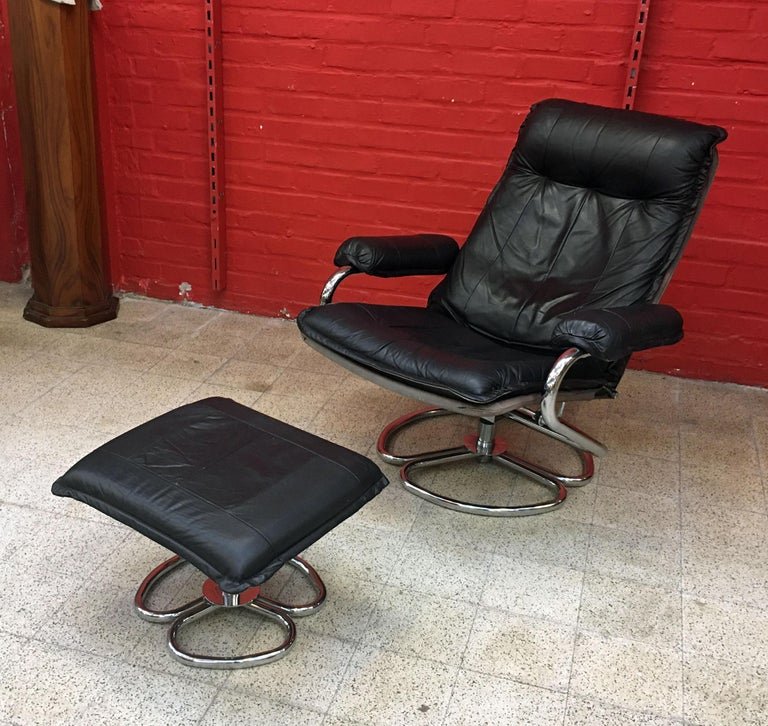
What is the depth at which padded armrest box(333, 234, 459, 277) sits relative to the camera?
2.50 metres

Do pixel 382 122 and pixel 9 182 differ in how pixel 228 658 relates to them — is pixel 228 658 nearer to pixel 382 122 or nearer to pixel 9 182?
pixel 382 122

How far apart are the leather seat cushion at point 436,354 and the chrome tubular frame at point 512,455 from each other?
0.09m

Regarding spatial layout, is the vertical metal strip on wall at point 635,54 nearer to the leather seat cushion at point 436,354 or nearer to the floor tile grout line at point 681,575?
the leather seat cushion at point 436,354

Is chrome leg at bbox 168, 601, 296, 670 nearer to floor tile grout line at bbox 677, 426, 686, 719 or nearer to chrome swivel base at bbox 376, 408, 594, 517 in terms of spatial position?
Answer: chrome swivel base at bbox 376, 408, 594, 517

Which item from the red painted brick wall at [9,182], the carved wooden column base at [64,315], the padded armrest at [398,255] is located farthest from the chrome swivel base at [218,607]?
the red painted brick wall at [9,182]

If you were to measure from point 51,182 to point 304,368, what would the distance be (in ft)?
3.69

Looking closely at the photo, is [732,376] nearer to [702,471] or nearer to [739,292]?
[739,292]

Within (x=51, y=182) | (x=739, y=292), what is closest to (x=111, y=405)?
(x=51, y=182)

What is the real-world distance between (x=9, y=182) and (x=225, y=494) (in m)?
2.41

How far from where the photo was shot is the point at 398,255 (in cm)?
254

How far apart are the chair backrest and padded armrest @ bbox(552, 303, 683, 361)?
9.6 inches

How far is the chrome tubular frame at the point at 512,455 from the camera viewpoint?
213 cm

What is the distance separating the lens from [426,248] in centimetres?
263

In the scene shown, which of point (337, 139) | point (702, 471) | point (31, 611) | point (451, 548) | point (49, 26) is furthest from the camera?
point (337, 139)
